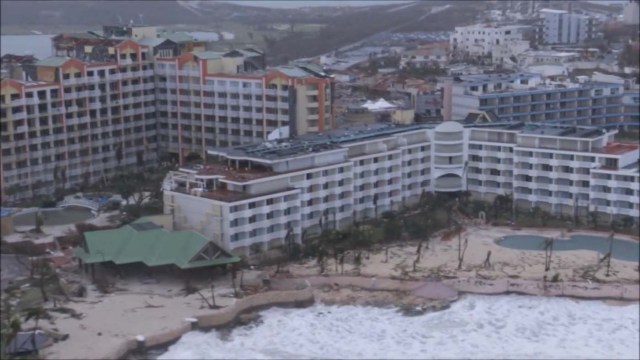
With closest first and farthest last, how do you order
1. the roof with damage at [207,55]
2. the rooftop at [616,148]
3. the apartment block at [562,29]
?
the rooftop at [616,148] < the roof with damage at [207,55] < the apartment block at [562,29]

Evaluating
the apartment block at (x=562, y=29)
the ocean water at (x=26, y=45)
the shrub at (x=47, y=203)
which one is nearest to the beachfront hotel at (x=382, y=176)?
the shrub at (x=47, y=203)

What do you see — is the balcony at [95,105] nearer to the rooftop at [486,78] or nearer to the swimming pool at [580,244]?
the rooftop at [486,78]

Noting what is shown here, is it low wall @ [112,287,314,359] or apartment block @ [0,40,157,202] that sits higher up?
apartment block @ [0,40,157,202]

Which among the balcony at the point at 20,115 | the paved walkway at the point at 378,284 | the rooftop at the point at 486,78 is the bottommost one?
the paved walkway at the point at 378,284

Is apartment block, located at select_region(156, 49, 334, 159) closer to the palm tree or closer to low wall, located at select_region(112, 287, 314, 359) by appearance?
low wall, located at select_region(112, 287, 314, 359)

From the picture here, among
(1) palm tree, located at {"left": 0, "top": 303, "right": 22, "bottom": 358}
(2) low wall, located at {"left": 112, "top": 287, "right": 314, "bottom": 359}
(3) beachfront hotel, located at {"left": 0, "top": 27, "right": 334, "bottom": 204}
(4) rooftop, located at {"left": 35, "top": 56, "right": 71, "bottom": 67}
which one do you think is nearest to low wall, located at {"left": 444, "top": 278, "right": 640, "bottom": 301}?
(2) low wall, located at {"left": 112, "top": 287, "right": 314, "bottom": 359}

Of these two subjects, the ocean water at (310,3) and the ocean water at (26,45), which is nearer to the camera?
the ocean water at (26,45)
